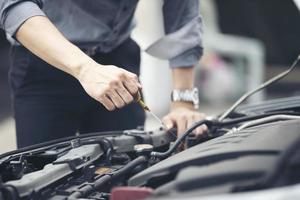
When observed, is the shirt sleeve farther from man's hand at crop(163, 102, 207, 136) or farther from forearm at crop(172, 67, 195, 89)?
man's hand at crop(163, 102, 207, 136)

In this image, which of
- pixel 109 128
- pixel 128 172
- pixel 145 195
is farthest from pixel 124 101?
pixel 109 128

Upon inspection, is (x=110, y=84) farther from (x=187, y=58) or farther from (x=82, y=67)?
(x=187, y=58)

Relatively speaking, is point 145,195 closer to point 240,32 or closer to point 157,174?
point 157,174

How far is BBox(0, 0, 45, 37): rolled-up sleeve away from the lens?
1.42 meters

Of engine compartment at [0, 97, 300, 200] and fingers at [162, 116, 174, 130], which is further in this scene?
fingers at [162, 116, 174, 130]

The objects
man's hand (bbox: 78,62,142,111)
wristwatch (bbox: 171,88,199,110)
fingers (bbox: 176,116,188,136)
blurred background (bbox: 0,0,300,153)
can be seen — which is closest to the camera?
man's hand (bbox: 78,62,142,111)

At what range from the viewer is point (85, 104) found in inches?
70.7

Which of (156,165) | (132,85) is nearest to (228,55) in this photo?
(132,85)

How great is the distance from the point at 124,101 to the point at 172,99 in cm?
62

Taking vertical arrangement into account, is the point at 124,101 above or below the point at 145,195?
above

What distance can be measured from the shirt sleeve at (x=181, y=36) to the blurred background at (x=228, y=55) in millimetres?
2326

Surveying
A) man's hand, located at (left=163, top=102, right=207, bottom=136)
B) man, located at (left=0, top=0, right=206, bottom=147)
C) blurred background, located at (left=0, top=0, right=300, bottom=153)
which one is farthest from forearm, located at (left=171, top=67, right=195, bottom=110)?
blurred background, located at (left=0, top=0, right=300, bottom=153)

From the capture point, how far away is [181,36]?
188cm

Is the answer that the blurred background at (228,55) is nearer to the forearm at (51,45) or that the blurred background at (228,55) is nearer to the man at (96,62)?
the man at (96,62)
